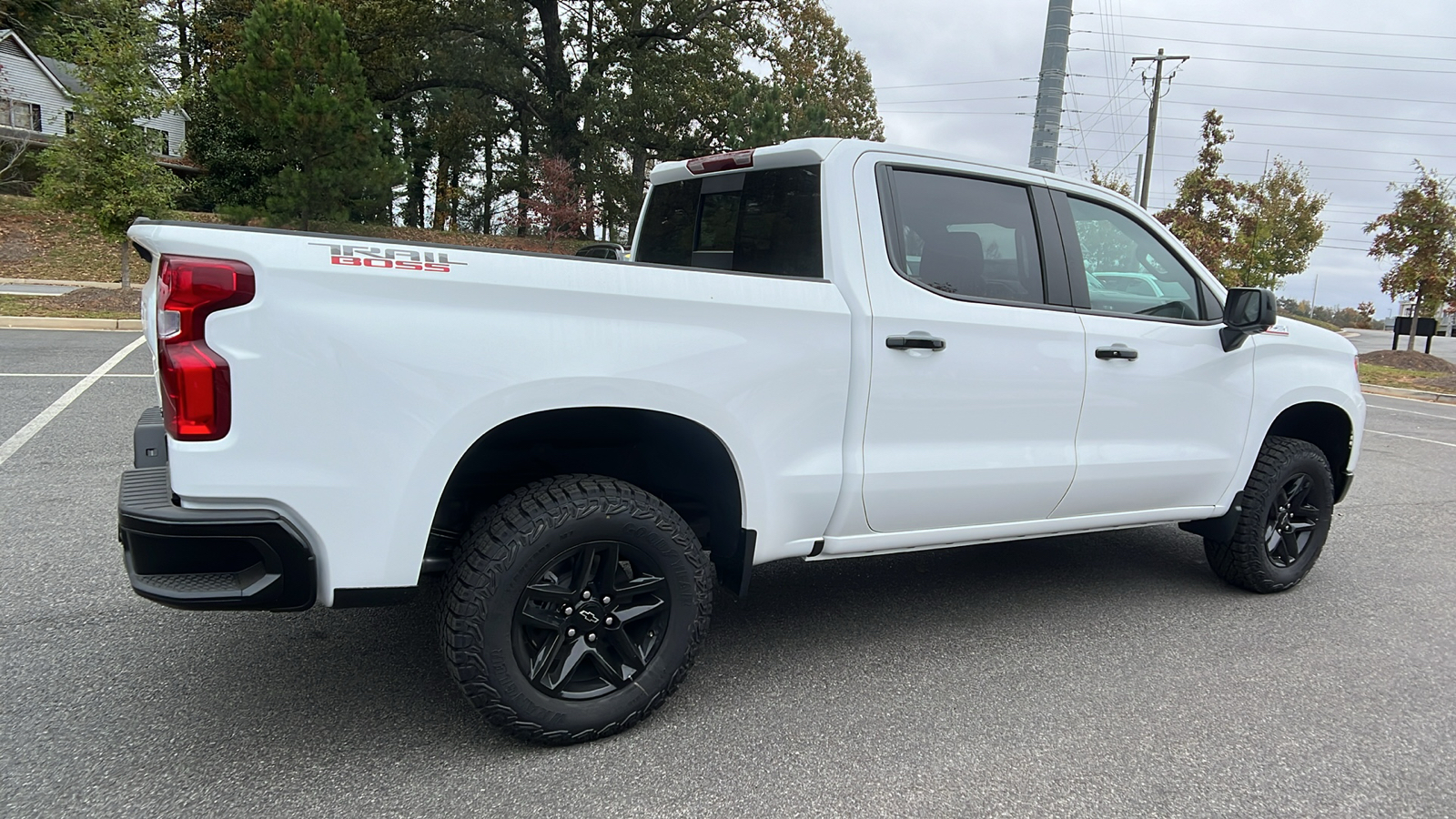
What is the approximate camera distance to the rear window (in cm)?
324

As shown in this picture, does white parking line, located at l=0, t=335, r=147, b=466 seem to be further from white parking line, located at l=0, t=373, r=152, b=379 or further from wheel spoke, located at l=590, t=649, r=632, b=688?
wheel spoke, located at l=590, t=649, r=632, b=688

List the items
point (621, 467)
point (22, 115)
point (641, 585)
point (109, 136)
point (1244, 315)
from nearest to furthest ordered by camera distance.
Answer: point (641, 585), point (621, 467), point (1244, 315), point (109, 136), point (22, 115)

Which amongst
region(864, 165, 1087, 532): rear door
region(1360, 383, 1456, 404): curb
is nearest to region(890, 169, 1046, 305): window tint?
region(864, 165, 1087, 532): rear door

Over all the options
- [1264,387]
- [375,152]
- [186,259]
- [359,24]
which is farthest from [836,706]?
[359,24]

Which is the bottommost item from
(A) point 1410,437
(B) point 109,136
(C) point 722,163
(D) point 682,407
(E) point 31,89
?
(A) point 1410,437

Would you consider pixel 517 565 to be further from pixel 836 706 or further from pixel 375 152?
pixel 375 152

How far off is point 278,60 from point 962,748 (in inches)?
774

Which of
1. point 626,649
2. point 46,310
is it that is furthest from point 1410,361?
point 46,310

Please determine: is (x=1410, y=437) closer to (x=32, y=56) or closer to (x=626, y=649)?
(x=626, y=649)

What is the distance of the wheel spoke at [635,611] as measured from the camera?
273 cm

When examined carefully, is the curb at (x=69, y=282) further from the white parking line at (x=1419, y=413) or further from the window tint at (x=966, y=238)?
the white parking line at (x=1419, y=413)

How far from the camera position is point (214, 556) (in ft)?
7.36

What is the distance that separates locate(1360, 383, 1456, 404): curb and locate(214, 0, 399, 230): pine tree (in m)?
19.6

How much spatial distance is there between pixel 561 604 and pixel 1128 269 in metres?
2.82
